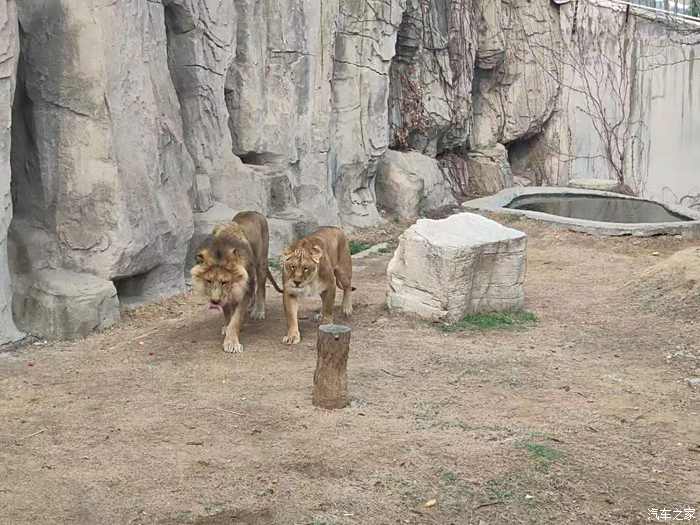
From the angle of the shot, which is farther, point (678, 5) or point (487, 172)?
point (678, 5)

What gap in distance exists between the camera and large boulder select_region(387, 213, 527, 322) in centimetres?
768

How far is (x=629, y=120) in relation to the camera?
20.4 m

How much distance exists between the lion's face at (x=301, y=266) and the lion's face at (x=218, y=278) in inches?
15.7

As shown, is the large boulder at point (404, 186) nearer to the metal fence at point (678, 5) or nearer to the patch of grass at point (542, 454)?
the metal fence at point (678, 5)

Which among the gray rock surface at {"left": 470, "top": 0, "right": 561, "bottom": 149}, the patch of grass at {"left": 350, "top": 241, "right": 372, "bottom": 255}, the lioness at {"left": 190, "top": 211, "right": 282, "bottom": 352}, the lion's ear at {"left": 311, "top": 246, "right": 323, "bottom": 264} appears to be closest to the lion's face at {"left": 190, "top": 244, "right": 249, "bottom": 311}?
the lioness at {"left": 190, "top": 211, "right": 282, "bottom": 352}

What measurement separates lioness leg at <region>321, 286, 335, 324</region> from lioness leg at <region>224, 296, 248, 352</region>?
2.35 ft

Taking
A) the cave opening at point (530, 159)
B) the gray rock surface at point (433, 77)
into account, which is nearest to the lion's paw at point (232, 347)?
the gray rock surface at point (433, 77)

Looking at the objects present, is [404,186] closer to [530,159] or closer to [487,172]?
[487,172]

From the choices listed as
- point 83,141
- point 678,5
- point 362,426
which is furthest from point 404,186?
point 678,5

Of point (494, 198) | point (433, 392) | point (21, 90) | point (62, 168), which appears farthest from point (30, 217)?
point (494, 198)

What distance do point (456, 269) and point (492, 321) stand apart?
0.60 metres

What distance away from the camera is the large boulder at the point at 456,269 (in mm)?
7676

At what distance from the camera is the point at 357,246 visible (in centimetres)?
1213

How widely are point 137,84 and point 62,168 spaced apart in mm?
1072
